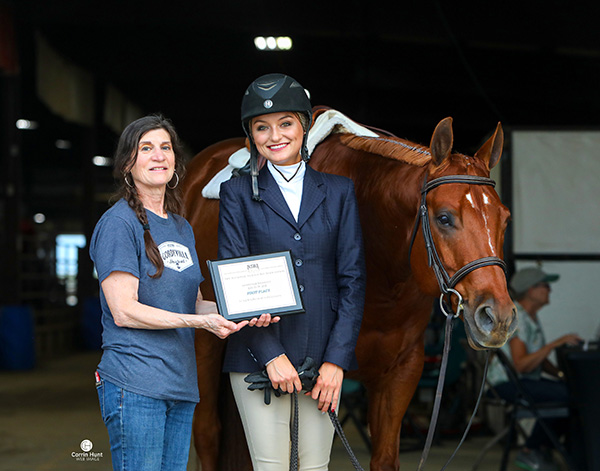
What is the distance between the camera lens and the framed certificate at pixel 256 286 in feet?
6.16

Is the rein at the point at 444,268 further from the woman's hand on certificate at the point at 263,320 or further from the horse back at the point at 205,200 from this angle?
the horse back at the point at 205,200

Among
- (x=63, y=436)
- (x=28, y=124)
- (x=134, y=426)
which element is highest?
(x=28, y=124)

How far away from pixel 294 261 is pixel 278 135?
0.36 metres

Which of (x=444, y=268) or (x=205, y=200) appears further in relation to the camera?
(x=205, y=200)

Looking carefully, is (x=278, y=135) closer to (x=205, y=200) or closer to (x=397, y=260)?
(x=397, y=260)

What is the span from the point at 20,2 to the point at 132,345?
6929 mm

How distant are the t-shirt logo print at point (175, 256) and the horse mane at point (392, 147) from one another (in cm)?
84

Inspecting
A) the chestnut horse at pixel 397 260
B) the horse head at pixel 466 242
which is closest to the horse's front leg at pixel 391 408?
the chestnut horse at pixel 397 260

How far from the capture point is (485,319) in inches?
78.3

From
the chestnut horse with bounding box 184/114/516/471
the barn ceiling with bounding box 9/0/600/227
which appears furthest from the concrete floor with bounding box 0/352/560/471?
the barn ceiling with bounding box 9/0/600/227

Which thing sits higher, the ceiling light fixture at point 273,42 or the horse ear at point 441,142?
the ceiling light fixture at point 273,42

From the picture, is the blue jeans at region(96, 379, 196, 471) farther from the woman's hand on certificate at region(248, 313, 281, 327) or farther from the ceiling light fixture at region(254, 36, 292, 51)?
the ceiling light fixture at region(254, 36, 292, 51)

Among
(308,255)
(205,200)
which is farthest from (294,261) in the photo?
(205,200)

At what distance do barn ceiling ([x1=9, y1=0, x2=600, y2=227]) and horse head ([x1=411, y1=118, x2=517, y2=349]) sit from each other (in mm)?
4551
